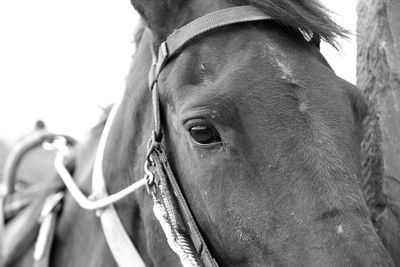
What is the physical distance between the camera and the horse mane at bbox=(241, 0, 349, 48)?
92.1 inches

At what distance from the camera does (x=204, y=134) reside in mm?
2164

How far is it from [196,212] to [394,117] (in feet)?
3.42

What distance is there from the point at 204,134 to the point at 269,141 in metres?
0.24

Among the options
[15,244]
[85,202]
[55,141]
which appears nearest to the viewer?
[85,202]

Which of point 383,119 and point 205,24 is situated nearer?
point 205,24

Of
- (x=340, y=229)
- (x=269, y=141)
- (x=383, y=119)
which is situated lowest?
(x=383, y=119)

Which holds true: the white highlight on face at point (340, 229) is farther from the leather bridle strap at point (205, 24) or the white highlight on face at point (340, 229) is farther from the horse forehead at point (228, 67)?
the leather bridle strap at point (205, 24)

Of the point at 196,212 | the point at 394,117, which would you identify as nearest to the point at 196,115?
the point at 196,212

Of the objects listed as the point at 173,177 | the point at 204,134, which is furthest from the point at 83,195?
the point at 204,134

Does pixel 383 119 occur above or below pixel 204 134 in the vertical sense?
below

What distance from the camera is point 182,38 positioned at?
2.40 m

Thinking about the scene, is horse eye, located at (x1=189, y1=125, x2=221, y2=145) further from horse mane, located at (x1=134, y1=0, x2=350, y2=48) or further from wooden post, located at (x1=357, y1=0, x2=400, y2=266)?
wooden post, located at (x1=357, y1=0, x2=400, y2=266)

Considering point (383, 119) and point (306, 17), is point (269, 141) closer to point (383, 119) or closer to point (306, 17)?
point (306, 17)

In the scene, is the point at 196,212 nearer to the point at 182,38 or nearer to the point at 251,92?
the point at 251,92
